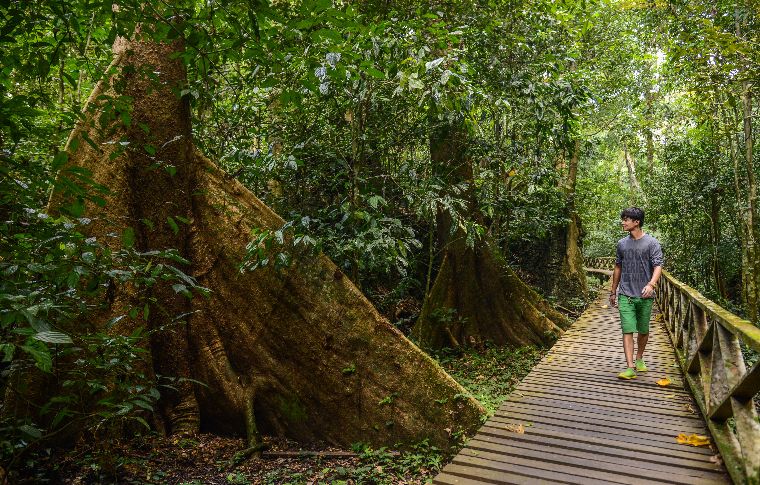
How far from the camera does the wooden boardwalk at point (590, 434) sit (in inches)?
131

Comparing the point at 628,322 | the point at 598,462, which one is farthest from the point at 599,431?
the point at 628,322

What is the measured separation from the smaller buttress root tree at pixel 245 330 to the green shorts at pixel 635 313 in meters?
1.89

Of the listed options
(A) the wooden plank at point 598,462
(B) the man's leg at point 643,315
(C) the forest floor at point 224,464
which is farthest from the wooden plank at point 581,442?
(B) the man's leg at point 643,315

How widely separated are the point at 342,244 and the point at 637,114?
1385 cm

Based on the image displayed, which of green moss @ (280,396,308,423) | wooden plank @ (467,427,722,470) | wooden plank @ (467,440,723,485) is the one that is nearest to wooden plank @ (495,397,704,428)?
wooden plank @ (467,427,722,470)

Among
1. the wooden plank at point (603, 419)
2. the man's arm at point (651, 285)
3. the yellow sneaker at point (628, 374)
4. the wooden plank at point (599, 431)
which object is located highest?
the man's arm at point (651, 285)

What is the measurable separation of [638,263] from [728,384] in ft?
6.99

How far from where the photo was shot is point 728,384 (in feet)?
11.3

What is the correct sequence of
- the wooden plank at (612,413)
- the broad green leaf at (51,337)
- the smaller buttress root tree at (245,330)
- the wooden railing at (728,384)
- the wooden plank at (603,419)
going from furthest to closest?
the smaller buttress root tree at (245,330) < the wooden plank at (612,413) < the wooden plank at (603,419) < the wooden railing at (728,384) < the broad green leaf at (51,337)

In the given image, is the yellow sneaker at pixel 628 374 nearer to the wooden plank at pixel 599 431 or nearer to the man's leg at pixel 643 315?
the man's leg at pixel 643 315

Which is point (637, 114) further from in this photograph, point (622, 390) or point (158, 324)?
point (158, 324)

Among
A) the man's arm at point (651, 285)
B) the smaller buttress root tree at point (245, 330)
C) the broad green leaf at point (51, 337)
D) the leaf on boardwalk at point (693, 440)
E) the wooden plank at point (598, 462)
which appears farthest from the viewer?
the smaller buttress root tree at point (245, 330)

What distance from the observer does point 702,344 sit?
14.8 feet

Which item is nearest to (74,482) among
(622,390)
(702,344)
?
(622,390)
